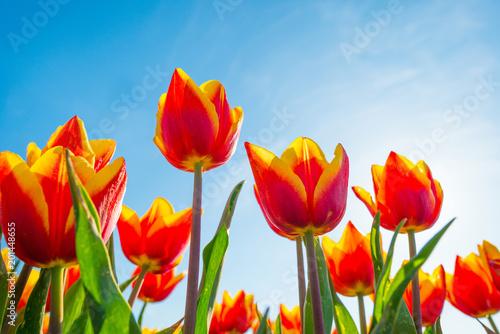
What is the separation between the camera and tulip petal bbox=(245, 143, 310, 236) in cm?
119

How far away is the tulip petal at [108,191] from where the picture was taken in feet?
2.39

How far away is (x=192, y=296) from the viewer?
1.03 meters

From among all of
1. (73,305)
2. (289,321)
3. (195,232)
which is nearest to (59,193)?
(73,305)

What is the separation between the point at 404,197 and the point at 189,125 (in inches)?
36.0

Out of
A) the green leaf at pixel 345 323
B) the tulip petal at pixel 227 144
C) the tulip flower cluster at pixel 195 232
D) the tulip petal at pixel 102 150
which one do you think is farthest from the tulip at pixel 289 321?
the tulip petal at pixel 102 150

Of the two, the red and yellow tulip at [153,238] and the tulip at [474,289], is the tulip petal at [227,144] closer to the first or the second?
the red and yellow tulip at [153,238]

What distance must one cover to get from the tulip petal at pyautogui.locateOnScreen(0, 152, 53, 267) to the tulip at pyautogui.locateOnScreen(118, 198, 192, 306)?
83cm

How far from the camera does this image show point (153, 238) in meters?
1.57

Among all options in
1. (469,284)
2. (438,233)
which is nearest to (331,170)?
(438,233)

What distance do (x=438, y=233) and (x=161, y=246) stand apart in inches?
42.8

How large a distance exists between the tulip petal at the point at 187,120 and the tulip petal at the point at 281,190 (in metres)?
0.19

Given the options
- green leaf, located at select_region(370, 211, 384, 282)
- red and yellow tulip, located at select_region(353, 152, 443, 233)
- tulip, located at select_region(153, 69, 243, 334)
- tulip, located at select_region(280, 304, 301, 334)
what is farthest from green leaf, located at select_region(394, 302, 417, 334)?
tulip, located at select_region(280, 304, 301, 334)

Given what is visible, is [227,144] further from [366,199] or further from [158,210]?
[366,199]

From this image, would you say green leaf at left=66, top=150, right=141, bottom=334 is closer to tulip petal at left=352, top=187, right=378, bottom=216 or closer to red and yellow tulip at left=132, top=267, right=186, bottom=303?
tulip petal at left=352, top=187, right=378, bottom=216
